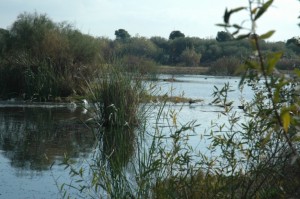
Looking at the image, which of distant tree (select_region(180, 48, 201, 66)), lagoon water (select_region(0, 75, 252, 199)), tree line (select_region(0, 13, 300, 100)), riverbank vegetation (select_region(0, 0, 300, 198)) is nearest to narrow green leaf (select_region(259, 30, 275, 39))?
riverbank vegetation (select_region(0, 0, 300, 198))

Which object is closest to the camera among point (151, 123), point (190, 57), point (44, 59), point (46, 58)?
point (151, 123)

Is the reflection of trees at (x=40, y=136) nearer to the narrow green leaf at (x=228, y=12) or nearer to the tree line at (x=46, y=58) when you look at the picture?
the tree line at (x=46, y=58)

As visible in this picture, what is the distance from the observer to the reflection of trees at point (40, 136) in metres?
9.85

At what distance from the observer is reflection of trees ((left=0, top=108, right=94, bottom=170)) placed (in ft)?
32.3

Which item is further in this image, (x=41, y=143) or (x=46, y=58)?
(x=46, y=58)

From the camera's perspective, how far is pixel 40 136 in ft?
40.5

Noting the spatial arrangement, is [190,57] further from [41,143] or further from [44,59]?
[41,143]

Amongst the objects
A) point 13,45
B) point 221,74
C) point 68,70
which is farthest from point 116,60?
point 221,74

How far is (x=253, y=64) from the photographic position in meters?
2.30

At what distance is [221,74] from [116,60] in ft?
130

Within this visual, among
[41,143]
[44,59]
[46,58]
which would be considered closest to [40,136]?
[41,143]

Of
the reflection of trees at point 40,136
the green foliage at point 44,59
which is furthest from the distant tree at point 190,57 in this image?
the reflection of trees at point 40,136

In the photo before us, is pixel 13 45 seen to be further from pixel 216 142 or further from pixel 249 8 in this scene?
pixel 249 8

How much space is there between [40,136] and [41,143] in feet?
3.31
